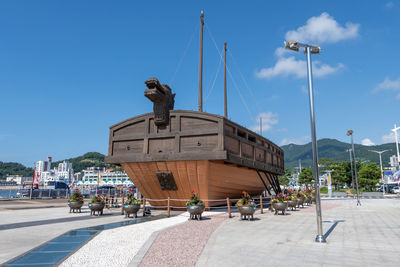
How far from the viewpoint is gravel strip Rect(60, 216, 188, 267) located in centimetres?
627

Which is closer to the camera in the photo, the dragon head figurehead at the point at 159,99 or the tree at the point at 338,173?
the dragon head figurehead at the point at 159,99

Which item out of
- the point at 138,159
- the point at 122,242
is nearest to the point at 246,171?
the point at 138,159

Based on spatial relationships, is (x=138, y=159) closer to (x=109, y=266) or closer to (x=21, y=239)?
(x=21, y=239)

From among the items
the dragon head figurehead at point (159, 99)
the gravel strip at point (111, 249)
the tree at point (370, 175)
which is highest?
the dragon head figurehead at point (159, 99)

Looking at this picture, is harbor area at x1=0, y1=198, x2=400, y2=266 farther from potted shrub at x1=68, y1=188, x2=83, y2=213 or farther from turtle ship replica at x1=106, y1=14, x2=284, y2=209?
potted shrub at x1=68, y1=188, x2=83, y2=213

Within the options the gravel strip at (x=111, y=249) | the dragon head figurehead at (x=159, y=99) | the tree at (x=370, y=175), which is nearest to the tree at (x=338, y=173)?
the tree at (x=370, y=175)

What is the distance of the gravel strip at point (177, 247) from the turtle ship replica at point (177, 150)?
257 inches

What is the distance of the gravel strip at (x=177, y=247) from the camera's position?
6.27 metres

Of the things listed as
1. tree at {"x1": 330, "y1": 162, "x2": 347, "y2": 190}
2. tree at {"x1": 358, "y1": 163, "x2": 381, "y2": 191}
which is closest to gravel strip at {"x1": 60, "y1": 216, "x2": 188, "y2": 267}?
tree at {"x1": 358, "y1": 163, "x2": 381, "y2": 191}

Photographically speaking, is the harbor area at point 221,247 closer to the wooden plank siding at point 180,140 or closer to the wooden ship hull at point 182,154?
the wooden ship hull at point 182,154

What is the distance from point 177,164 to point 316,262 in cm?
1194

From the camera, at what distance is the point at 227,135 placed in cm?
1712

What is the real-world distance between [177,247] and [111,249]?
192 centimetres

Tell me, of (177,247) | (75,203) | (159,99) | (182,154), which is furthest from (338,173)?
(177,247)
